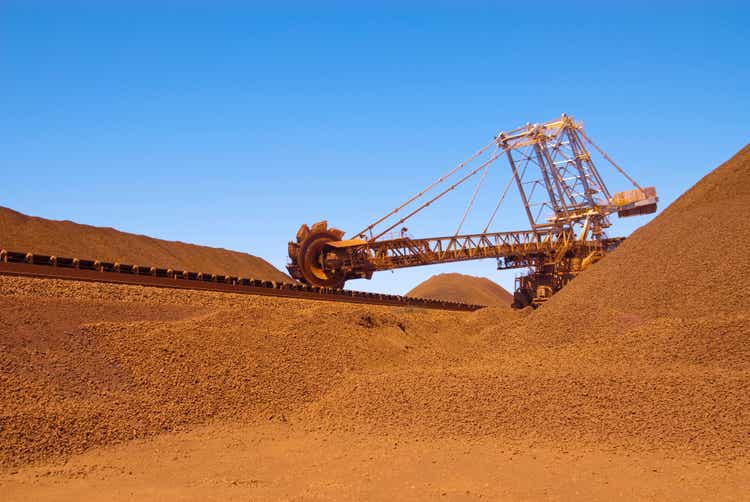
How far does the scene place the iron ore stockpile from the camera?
8.03 m

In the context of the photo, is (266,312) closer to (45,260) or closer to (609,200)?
(45,260)

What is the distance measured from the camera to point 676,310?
13164 millimetres

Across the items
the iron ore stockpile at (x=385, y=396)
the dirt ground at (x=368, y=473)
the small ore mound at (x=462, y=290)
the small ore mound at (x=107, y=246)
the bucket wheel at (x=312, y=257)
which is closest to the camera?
the dirt ground at (x=368, y=473)

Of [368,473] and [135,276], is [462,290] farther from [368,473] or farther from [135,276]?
[368,473]

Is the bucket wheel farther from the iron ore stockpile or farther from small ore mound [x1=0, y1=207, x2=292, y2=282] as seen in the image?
the iron ore stockpile

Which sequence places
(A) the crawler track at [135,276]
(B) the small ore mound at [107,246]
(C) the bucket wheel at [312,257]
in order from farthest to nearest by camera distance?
(B) the small ore mound at [107,246], (C) the bucket wheel at [312,257], (A) the crawler track at [135,276]

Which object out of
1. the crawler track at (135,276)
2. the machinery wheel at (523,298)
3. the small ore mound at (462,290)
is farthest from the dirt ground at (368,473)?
the small ore mound at (462,290)

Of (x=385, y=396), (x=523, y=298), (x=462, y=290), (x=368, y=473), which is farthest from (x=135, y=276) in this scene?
(x=462, y=290)

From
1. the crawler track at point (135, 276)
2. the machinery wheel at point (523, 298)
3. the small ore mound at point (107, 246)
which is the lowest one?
the crawler track at point (135, 276)

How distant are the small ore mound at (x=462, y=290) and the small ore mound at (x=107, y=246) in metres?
31.2

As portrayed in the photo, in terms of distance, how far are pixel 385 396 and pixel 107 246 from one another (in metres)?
30.3

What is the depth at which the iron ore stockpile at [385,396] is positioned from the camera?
803 cm

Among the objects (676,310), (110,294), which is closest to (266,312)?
(110,294)

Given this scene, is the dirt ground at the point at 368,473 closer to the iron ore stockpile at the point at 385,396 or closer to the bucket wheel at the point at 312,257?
the iron ore stockpile at the point at 385,396
